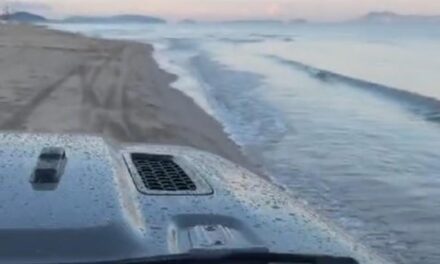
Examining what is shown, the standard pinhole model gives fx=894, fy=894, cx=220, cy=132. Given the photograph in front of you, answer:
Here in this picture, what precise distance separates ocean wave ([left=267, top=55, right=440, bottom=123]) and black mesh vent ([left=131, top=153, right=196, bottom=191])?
19321mm

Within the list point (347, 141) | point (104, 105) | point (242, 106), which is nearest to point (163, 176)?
point (347, 141)

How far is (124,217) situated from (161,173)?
943mm

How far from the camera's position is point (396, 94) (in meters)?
29.7

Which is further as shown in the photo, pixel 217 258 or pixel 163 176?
pixel 163 176

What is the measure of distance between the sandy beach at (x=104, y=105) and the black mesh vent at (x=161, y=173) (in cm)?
651

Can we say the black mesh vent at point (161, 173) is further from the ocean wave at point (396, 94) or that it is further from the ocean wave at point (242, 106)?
the ocean wave at point (396, 94)

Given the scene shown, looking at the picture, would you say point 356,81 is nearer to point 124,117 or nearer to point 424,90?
point 424,90

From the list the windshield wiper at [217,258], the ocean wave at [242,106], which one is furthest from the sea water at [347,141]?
the windshield wiper at [217,258]

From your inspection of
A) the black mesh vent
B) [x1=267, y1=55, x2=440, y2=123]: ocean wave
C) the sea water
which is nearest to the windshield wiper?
the black mesh vent

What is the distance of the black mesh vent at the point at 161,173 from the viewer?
300 cm

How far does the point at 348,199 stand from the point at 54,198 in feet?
27.6

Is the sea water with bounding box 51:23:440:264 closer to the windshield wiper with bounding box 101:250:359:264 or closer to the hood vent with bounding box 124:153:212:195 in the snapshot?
the hood vent with bounding box 124:153:212:195

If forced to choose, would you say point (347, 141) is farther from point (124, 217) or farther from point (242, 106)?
point (124, 217)

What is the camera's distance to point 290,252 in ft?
7.64
